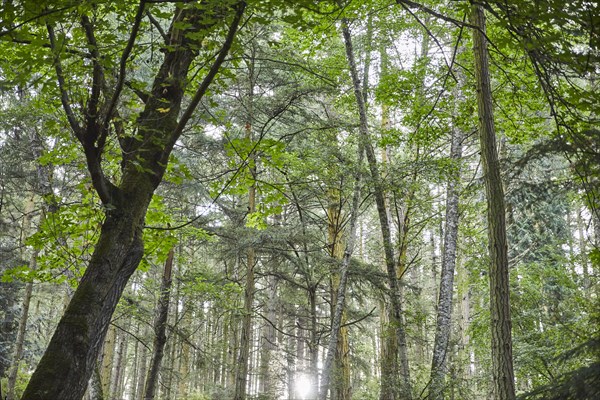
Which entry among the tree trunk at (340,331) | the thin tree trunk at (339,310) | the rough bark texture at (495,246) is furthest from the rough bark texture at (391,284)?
the rough bark texture at (495,246)

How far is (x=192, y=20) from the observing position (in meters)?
3.76

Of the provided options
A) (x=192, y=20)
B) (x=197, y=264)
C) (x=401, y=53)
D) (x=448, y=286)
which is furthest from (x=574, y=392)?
(x=197, y=264)

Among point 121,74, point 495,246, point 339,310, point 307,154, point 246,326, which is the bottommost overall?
point 246,326

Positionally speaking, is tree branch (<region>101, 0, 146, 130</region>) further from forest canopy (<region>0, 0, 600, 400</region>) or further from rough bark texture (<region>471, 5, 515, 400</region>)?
rough bark texture (<region>471, 5, 515, 400</region>)

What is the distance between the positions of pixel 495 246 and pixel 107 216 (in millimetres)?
3702

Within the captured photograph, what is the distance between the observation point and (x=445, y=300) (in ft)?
23.5

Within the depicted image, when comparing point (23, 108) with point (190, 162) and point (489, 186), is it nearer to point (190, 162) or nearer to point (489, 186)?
point (190, 162)

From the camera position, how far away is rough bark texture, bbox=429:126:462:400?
261 inches

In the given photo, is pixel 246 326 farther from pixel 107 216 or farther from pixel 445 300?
pixel 107 216

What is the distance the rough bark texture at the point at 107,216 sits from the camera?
2826 millimetres

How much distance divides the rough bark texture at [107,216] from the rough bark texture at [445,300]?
508 cm

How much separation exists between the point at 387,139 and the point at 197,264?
29.5 ft

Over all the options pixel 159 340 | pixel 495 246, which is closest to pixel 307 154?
pixel 495 246

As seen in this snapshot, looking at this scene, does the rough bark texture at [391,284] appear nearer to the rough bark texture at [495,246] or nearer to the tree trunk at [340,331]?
the tree trunk at [340,331]
